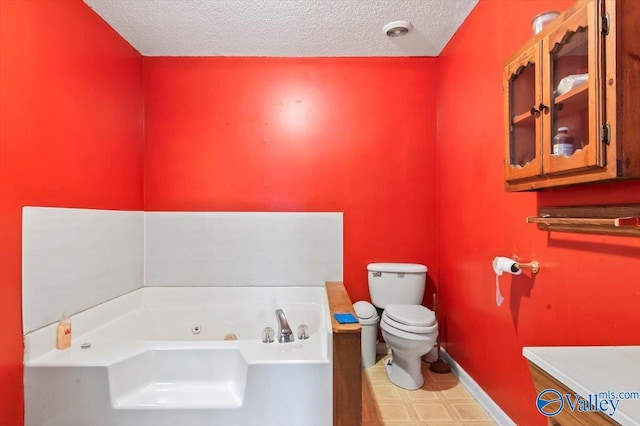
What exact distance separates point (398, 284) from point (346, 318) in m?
1.01

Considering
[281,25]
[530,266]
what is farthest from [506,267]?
[281,25]

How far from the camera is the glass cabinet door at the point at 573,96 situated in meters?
1.00

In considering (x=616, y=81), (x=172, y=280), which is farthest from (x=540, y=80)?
(x=172, y=280)

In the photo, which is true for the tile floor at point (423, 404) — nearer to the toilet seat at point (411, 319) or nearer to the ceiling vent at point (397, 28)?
the toilet seat at point (411, 319)

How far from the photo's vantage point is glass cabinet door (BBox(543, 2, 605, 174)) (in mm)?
995

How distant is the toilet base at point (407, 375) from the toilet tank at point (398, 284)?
1.49 feet

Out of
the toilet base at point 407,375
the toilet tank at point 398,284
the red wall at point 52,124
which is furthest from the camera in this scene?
the toilet tank at point 398,284

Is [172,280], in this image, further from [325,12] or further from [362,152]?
[325,12]

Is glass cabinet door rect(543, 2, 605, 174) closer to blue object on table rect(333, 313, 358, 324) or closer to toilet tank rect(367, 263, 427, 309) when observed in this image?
blue object on table rect(333, 313, 358, 324)

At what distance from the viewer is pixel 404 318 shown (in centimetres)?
216

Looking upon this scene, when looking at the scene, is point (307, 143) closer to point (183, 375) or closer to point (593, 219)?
point (183, 375)

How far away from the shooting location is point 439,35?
8.04 feet

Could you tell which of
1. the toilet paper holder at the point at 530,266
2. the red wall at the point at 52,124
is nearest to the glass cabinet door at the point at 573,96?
the toilet paper holder at the point at 530,266

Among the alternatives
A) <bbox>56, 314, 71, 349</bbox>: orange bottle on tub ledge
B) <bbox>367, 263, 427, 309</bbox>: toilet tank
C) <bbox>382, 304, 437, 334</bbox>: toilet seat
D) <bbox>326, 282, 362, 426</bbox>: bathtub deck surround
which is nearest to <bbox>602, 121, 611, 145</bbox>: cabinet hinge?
<bbox>326, 282, 362, 426</bbox>: bathtub deck surround
